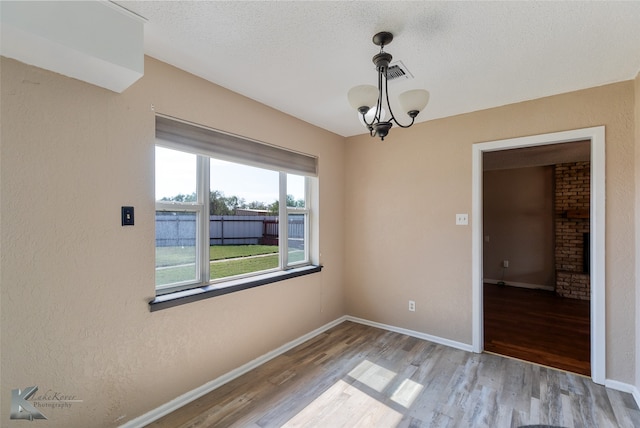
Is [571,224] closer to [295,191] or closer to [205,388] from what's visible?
[295,191]

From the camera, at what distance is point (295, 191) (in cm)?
336

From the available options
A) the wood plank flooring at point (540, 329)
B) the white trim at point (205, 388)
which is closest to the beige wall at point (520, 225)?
the wood plank flooring at point (540, 329)

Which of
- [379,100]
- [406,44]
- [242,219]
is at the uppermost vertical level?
[406,44]

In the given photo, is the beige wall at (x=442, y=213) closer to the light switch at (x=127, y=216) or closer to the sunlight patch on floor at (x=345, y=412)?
the sunlight patch on floor at (x=345, y=412)

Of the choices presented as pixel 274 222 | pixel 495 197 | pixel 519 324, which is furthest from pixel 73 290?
pixel 495 197

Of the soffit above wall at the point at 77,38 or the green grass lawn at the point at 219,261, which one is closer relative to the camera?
the soffit above wall at the point at 77,38

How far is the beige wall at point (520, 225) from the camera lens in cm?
555

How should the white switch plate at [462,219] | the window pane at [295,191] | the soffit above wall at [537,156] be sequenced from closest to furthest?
the white switch plate at [462,219], the window pane at [295,191], the soffit above wall at [537,156]

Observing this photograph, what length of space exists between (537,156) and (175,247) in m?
5.64

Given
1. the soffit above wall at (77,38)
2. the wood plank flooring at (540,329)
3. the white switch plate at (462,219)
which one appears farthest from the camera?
the white switch plate at (462,219)

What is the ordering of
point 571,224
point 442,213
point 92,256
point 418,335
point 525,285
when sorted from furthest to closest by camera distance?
point 525,285 < point 571,224 < point 418,335 < point 442,213 < point 92,256

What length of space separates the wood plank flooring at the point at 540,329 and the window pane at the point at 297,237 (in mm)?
2260

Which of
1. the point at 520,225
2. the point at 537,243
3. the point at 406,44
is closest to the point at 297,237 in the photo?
the point at 406,44

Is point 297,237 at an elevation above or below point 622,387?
above
